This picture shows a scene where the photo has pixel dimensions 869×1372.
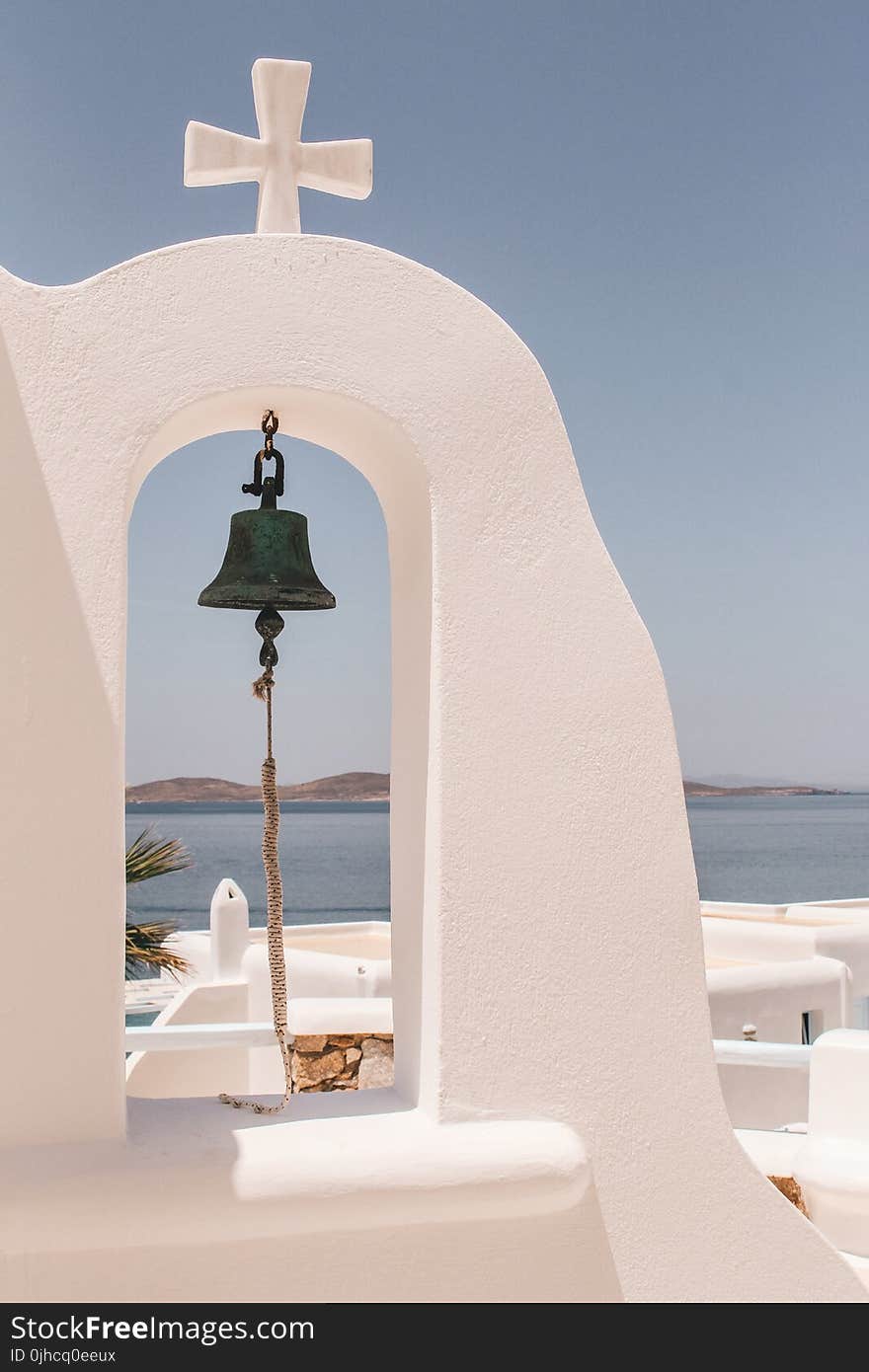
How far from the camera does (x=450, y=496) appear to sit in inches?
116

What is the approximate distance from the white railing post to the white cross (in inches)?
378

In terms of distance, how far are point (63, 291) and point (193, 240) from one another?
332 mm

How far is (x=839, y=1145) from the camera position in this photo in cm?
410

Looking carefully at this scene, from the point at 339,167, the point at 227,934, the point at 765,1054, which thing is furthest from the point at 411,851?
the point at 227,934

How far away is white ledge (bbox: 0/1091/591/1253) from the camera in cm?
248

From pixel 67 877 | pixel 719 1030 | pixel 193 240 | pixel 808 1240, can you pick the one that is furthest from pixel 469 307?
pixel 719 1030

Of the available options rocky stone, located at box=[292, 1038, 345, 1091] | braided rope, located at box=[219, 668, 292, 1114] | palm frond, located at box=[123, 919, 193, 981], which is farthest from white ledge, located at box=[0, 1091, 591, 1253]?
palm frond, located at box=[123, 919, 193, 981]

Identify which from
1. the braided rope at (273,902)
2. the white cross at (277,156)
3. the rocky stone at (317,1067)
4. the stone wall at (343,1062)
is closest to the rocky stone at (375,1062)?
the stone wall at (343,1062)

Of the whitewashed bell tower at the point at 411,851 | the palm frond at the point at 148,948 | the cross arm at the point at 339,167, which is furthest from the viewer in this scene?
the palm frond at the point at 148,948

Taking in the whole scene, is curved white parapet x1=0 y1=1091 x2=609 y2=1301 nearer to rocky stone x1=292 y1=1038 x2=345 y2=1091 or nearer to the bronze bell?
the bronze bell

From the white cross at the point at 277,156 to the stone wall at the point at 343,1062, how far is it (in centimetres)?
444

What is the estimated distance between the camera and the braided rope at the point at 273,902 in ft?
9.96

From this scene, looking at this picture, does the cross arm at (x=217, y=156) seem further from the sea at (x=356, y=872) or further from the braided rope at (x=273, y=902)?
the sea at (x=356, y=872)

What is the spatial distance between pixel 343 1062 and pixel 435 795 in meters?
3.83
